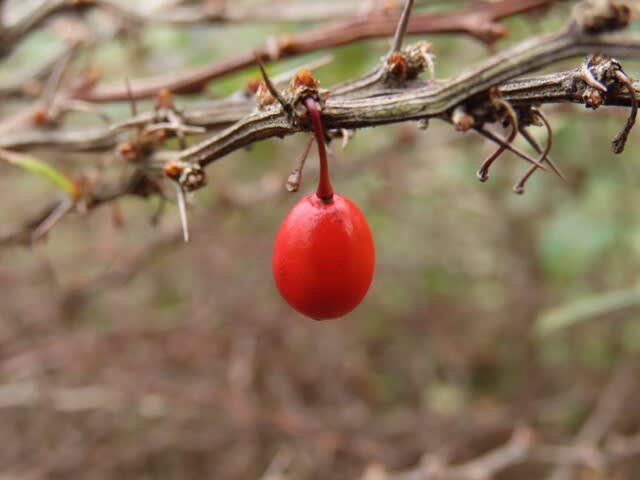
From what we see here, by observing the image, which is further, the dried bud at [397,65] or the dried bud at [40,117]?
the dried bud at [40,117]

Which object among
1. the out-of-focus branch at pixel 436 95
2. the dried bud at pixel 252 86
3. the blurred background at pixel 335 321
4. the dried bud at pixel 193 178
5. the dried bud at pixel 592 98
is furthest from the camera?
the blurred background at pixel 335 321

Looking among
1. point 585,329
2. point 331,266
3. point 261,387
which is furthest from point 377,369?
point 331,266

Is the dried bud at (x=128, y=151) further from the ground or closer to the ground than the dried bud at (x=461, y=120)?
further from the ground

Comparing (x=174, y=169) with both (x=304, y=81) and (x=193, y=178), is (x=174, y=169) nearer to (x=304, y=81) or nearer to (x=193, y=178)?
(x=193, y=178)

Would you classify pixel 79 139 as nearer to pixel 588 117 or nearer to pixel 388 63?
pixel 388 63

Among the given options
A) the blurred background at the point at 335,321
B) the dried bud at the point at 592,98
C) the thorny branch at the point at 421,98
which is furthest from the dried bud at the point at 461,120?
the blurred background at the point at 335,321

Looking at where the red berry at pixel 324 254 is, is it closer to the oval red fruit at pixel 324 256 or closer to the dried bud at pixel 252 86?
the oval red fruit at pixel 324 256

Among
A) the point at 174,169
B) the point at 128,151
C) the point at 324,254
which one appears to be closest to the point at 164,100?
the point at 128,151
